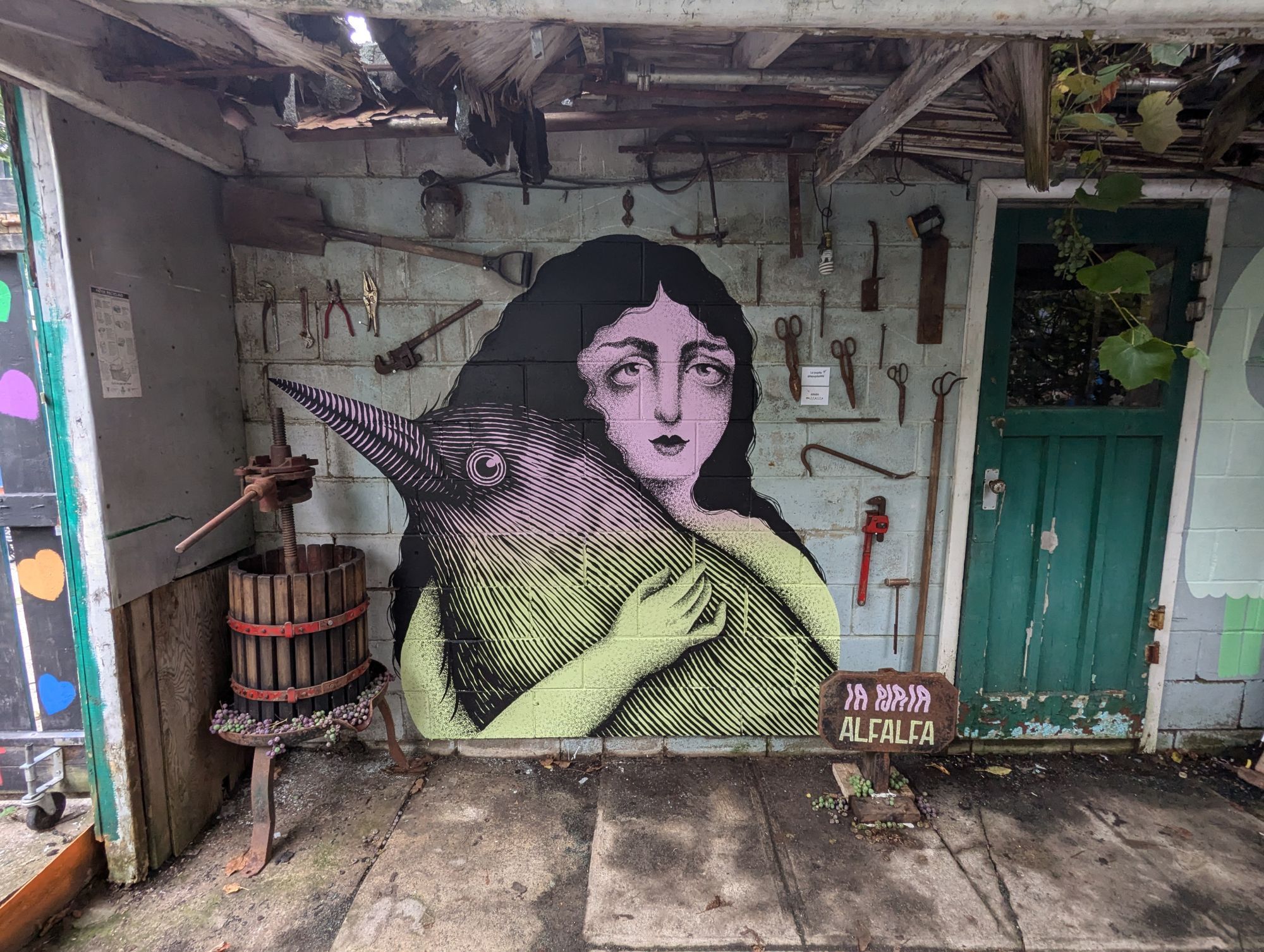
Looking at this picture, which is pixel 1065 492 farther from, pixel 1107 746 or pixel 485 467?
pixel 485 467

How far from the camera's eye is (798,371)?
2684mm

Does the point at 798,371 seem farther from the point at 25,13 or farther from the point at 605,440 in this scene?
the point at 25,13

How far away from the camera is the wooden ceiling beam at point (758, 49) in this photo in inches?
67.1

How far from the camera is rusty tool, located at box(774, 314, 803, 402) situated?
8.71 feet

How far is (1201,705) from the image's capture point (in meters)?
2.92

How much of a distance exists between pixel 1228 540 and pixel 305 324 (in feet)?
14.7

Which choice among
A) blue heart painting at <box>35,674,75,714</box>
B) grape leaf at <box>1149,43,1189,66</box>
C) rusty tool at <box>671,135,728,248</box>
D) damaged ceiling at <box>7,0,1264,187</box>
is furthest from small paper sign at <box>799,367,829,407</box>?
blue heart painting at <box>35,674,75,714</box>

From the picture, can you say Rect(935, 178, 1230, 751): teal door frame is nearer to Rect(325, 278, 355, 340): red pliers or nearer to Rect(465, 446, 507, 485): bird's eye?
Rect(465, 446, 507, 485): bird's eye

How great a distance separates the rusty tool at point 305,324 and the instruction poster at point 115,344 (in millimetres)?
612

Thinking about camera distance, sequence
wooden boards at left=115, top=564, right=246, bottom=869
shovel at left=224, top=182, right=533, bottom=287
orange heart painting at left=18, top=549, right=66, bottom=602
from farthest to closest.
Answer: shovel at left=224, top=182, right=533, bottom=287 < orange heart painting at left=18, top=549, right=66, bottom=602 < wooden boards at left=115, top=564, right=246, bottom=869

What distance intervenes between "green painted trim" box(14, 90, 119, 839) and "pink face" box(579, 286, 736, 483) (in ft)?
6.09

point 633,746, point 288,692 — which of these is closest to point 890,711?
point 633,746

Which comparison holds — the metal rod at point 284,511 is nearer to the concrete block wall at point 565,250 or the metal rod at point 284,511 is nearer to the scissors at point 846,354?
the concrete block wall at point 565,250

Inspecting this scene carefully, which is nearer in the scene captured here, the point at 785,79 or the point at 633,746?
the point at 785,79
